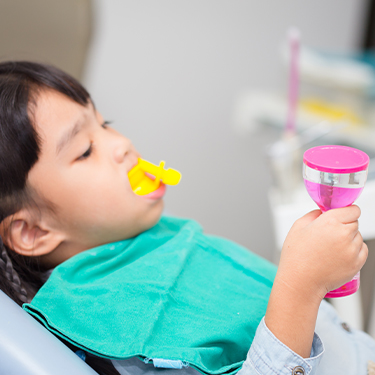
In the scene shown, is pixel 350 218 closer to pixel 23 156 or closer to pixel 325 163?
pixel 325 163

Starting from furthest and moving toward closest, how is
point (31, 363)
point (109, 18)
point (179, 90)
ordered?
point (179, 90), point (109, 18), point (31, 363)

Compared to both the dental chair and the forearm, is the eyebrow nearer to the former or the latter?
the dental chair

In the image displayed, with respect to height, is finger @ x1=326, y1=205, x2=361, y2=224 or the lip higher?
finger @ x1=326, y1=205, x2=361, y2=224

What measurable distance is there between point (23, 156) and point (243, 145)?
1.27 meters

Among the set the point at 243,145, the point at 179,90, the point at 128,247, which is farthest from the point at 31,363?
the point at 243,145

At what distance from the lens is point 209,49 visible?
5.04ft

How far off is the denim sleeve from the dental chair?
0.58ft

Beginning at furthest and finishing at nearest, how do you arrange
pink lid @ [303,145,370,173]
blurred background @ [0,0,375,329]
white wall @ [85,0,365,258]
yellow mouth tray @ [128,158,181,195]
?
white wall @ [85,0,365,258] < blurred background @ [0,0,375,329] < yellow mouth tray @ [128,158,181,195] < pink lid @ [303,145,370,173]

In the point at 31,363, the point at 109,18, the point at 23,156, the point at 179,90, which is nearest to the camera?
the point at 31,363

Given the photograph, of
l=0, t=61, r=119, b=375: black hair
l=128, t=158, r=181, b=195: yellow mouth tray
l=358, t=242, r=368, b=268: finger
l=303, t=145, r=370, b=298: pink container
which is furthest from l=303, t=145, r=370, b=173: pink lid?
l=0, t=61, r=119, b=375: black hair

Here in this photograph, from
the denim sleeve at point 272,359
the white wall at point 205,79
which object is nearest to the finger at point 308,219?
the denim sleeve at point 272,359

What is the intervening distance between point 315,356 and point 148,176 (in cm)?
35

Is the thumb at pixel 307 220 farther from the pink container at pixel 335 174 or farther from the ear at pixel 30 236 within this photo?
the ear at pixel 30 236

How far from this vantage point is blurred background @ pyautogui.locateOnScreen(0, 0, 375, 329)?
1000 mm
